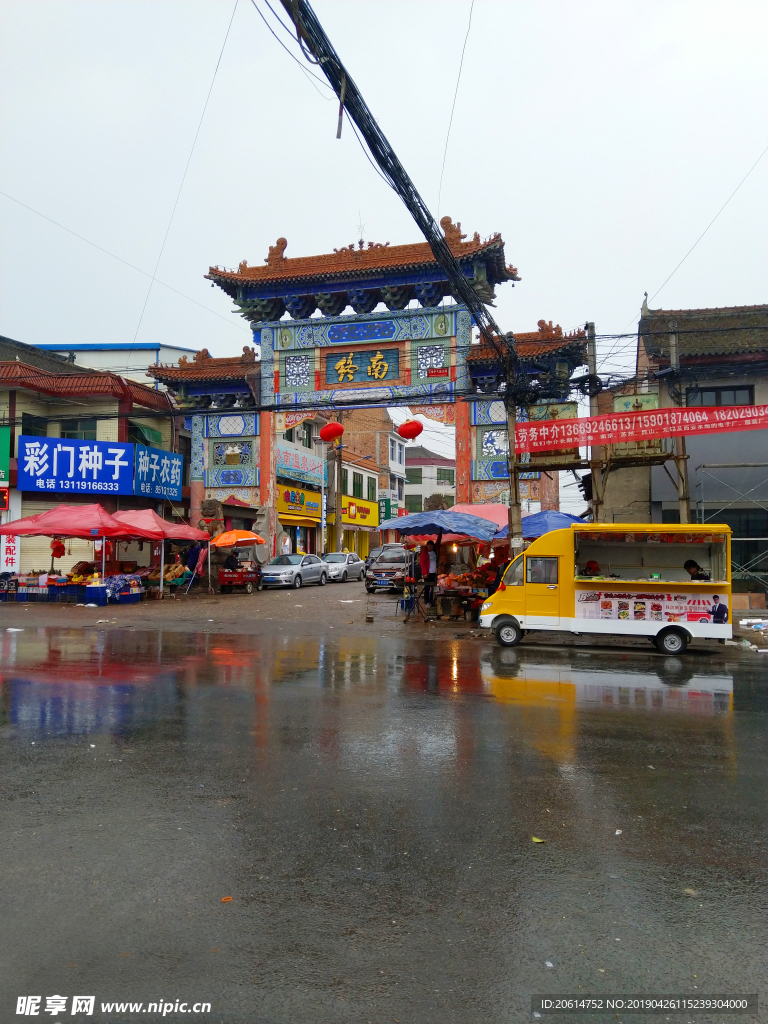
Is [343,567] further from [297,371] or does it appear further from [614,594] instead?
[614,594]

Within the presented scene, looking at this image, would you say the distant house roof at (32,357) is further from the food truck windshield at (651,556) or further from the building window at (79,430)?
the food truck windshield at (651,556)

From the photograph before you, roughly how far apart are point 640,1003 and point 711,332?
22.6m

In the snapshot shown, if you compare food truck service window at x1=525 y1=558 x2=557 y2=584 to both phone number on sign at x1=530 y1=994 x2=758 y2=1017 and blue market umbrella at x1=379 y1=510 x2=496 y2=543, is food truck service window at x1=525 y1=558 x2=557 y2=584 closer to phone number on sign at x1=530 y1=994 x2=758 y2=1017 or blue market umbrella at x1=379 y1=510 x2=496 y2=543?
blue market umbrella at x1=379 y1=510 x2=496 y2=543

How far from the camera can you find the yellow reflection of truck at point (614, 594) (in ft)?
43.2

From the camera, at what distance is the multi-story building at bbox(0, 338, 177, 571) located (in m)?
28.6

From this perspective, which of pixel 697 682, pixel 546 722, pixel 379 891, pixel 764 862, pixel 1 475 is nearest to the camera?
pixel 379 891

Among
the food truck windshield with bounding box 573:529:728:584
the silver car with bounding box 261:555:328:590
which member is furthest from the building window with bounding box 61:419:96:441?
the food truck windshield with bounding box 573:529:728:584

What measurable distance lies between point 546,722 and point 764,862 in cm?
350

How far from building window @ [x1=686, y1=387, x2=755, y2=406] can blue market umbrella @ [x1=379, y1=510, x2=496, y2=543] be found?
26.5ft

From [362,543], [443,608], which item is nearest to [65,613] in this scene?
[443,608]

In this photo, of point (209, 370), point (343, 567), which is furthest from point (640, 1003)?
point (343, 567)

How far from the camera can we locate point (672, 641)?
13.4 m

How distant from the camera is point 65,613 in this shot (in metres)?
19.8

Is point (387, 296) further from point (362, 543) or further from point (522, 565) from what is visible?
point (362, 543)
